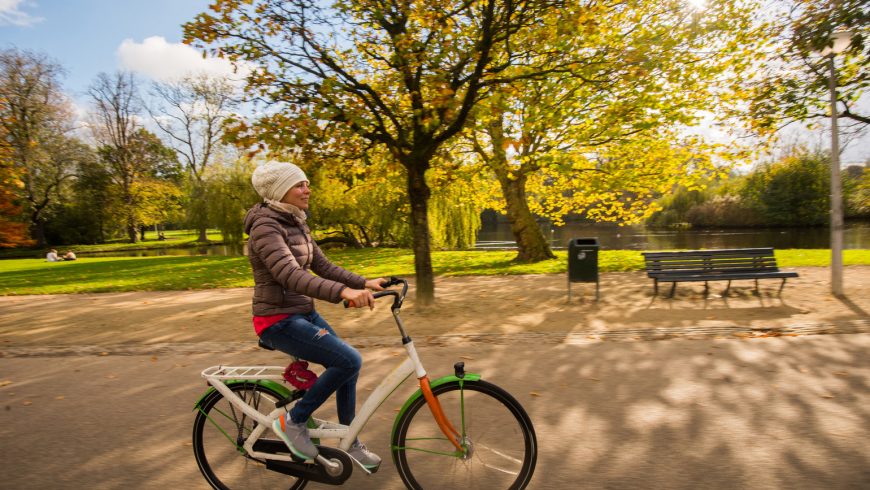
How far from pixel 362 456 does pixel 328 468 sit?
0.20 m

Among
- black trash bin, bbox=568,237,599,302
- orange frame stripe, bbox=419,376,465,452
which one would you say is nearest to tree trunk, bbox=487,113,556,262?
black trash bin, bbox=568,237,599,302

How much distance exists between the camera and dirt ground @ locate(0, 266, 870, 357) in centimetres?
654

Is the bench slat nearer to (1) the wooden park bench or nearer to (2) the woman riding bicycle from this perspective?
(1) the wooden park bench

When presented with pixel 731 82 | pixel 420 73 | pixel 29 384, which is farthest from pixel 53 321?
pixel 731 82

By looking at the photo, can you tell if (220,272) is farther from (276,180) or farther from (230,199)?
(276,180)

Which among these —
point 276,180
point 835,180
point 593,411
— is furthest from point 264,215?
point 835,180

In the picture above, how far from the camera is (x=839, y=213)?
803 cm

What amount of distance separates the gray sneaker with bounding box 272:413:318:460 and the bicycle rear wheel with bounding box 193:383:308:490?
133 mm

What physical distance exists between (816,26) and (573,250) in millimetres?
5121

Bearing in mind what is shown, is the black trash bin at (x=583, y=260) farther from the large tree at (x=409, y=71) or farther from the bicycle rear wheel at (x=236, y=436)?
the bicycle rear wheel at (x=236, y=436)

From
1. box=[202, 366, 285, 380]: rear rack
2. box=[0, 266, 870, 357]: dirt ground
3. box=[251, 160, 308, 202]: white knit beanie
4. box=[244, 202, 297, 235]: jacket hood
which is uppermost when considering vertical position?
box=[251, 160, 308, 202]: white knit beanie

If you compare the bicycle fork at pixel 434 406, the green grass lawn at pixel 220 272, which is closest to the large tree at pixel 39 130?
the green grass lawn at pixel 220 272

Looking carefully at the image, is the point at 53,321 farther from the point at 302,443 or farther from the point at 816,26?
the point at 816,26

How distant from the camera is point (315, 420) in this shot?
9.30 feet
